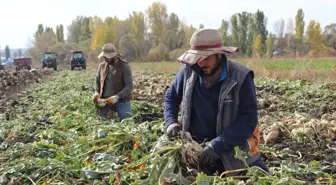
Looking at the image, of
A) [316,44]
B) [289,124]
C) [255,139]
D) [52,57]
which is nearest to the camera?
[255,139]

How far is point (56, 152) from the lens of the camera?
180 inches

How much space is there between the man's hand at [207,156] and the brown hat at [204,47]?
649 millimetres

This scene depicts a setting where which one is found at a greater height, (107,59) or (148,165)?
(107,59)

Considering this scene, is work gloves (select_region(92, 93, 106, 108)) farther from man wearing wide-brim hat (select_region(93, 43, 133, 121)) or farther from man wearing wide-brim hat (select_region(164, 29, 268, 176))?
man wearing wide-brim hat (select_region(164, 29, 268, 176))

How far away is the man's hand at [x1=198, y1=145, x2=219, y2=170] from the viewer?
3135 mm

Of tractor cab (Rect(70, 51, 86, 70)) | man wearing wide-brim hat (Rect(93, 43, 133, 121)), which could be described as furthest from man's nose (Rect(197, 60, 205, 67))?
tractor cab (Rect(70, 51, 86, 70))

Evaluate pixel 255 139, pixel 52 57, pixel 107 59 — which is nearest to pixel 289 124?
pixel 107 59

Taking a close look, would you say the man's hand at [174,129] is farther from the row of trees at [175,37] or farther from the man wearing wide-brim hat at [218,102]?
the row of trees at [175,37]

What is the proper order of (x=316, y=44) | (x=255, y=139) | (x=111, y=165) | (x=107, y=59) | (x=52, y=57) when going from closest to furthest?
(x=255, y=139), (x=111, y=165), (x=107, y=59), (x=52, y=57), (x=316, y=44)

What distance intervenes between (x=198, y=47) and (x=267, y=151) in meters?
2.18

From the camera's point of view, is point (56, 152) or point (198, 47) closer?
point (198, 47)

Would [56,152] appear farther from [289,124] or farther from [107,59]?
[289,124]

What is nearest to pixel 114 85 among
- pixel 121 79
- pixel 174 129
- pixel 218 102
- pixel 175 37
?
pixel 121 79

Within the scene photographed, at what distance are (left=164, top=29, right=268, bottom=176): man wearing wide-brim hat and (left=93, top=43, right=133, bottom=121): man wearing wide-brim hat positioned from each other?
113 inches
